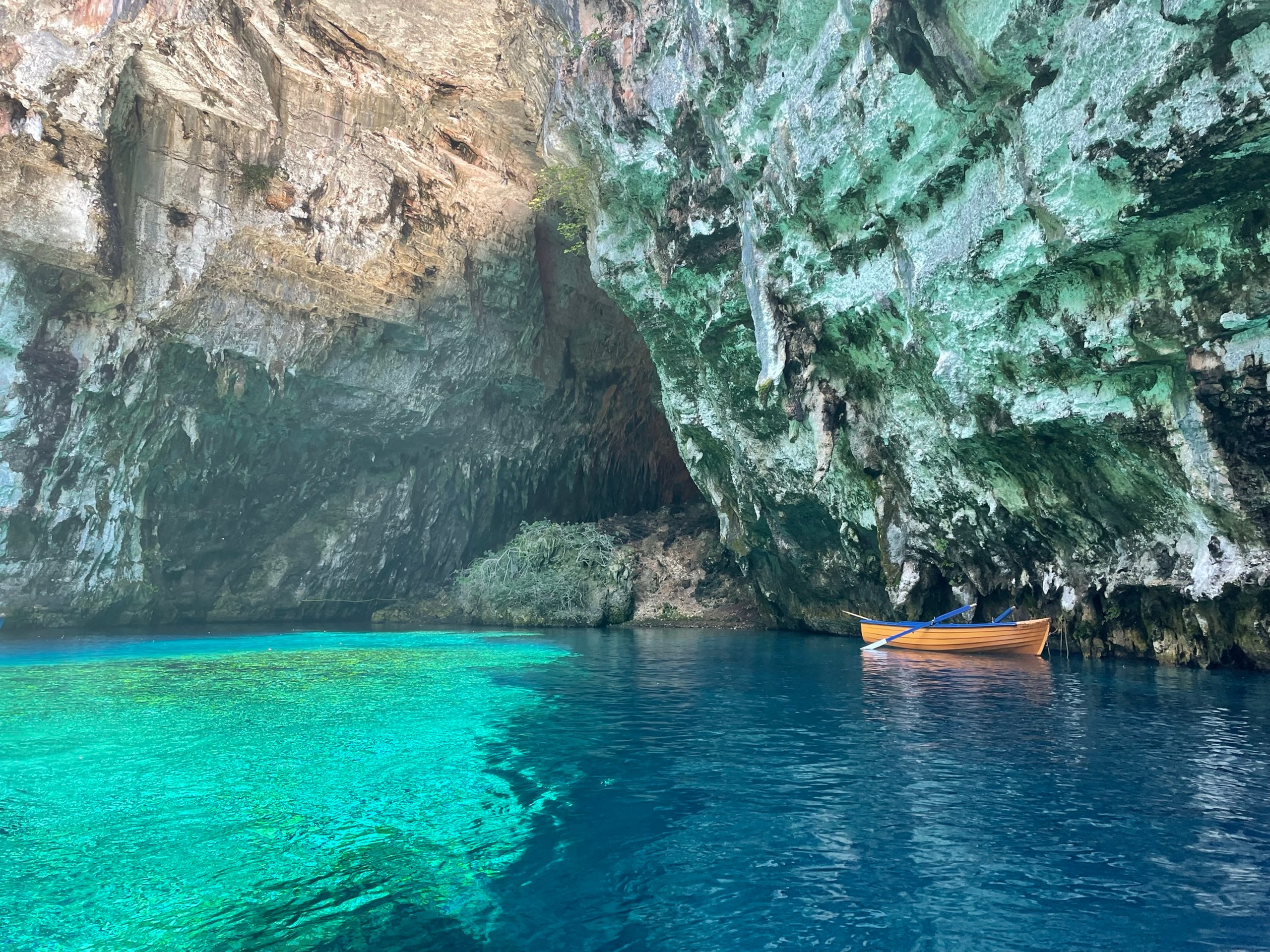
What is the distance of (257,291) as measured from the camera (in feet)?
91.4

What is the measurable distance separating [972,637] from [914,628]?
147 cm

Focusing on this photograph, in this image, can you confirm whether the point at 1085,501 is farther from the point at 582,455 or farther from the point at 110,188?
the point at 110,188

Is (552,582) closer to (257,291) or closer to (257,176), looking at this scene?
(257,291)

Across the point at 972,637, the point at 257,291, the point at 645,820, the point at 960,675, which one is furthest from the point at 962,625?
the point at 257,291

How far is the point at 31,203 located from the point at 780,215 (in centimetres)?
2246

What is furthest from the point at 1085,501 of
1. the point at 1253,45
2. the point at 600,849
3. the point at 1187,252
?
the point at 600,849

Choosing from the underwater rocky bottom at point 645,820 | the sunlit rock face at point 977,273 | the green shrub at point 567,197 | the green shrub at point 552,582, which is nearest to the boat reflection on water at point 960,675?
the underwater rocky bottom at point 645,820

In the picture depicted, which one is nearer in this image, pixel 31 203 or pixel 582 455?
pixel 31 203

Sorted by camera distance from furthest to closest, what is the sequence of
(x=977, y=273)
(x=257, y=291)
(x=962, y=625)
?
(x=257, y=291)
(x=962, y=625)
(x=977, y=273)

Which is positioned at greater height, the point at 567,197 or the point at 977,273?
the point at 567,197

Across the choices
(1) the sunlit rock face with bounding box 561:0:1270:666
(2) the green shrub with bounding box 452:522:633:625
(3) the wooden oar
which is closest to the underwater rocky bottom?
(1) the sunlit rock face with bounding box 561:0:1270:666

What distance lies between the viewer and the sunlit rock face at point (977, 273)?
39.0ft

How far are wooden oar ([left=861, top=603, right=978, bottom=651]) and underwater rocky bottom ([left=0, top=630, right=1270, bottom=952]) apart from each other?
623cm

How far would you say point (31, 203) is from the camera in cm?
2381
